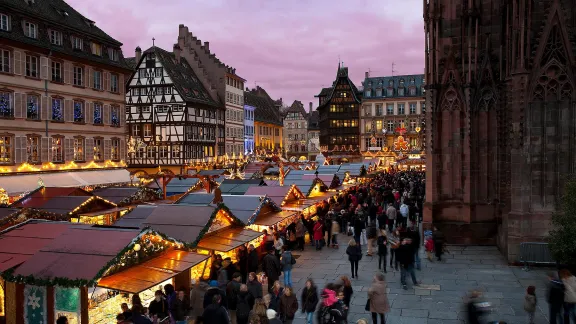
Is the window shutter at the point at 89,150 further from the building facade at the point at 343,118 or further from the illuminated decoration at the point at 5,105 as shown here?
the building facade at the point at 343,118

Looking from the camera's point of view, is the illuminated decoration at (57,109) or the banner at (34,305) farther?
the illuminated decoration at (57,109)

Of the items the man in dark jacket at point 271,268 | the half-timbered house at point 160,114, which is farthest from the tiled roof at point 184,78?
the man in dark jacket at point 271,268

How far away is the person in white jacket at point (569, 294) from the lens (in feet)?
34.6

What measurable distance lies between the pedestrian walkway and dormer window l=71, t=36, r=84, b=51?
2438 cm

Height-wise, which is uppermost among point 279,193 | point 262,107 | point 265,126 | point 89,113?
point 262,107

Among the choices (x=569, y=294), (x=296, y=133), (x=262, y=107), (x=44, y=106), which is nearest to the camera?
(x=569, y=294)

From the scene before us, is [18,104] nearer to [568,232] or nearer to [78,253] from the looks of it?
[78,253]

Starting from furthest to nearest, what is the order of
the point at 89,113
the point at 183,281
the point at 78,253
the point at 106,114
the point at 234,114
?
the point at 234,114 → the point at 106,114 → the point at 89,113 → the point at 183,281 → the point at 78,253

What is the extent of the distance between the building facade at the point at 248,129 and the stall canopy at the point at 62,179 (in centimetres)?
4141

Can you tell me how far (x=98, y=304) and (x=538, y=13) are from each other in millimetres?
15483

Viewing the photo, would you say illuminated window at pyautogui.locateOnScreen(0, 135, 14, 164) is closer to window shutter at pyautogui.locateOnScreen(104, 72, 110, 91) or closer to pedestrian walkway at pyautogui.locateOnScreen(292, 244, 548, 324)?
window shutter at pyautogui.locateOnScreen(104, 72, 110, 91)

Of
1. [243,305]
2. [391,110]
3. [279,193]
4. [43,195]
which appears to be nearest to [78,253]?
[243,305]

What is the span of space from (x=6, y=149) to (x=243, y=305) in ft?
83.0

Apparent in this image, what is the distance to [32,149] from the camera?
3222cm
